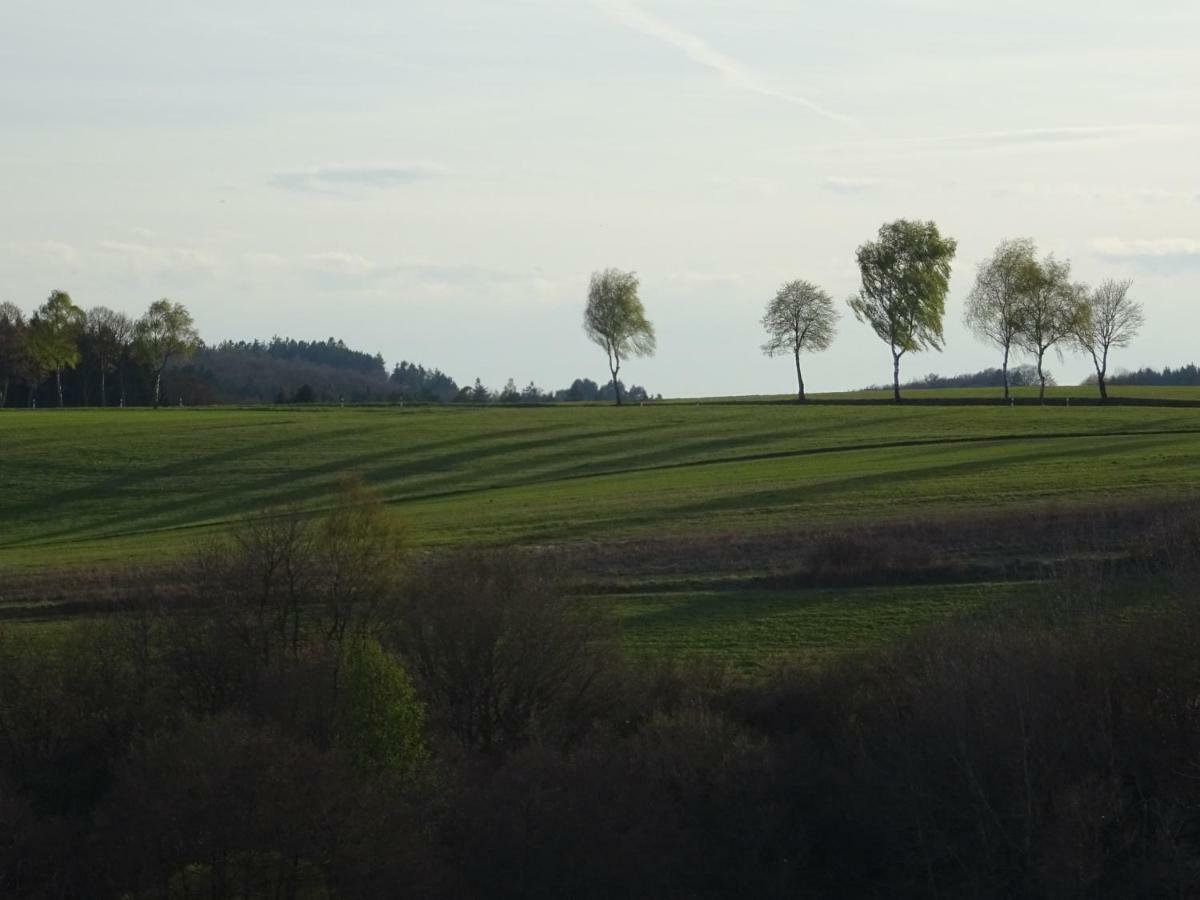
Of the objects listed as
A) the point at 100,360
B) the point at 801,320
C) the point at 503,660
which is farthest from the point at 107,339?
the point at 503,660

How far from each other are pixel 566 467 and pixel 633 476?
5.17 m

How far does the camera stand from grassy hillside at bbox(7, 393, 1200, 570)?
50.2 m

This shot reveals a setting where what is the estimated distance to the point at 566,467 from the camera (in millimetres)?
68250

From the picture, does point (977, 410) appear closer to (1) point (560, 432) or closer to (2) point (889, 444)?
(2) point (889, 444)

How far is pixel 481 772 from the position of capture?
2706 centimetres

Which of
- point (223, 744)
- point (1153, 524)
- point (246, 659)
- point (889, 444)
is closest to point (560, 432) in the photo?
point (889, 444)

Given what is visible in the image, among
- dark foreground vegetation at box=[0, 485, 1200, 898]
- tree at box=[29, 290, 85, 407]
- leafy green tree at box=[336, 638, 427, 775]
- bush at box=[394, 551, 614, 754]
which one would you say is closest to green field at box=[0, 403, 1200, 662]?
bush at box=[394, 551, 614, 754]

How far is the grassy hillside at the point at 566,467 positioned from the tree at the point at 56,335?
73.5 ft

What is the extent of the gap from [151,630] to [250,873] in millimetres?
8445

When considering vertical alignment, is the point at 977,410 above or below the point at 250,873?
above

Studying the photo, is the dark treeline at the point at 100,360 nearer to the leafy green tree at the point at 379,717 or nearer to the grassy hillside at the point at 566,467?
the grassy hillside at the point at 566,467

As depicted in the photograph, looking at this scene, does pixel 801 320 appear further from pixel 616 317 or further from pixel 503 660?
pixel 503 660

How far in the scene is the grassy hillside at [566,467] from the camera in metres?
50.2

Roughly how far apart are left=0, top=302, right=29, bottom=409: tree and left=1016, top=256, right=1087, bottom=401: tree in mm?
74281
